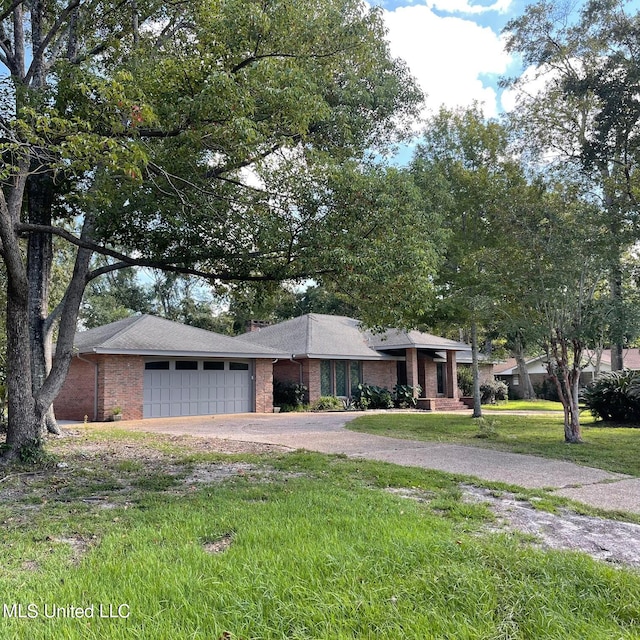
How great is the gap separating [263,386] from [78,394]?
6.79 meters

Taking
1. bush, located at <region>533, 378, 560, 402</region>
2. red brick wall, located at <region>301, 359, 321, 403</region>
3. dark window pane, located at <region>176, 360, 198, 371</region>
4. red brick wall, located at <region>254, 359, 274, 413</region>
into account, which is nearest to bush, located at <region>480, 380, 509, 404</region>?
bush, located at <region>533, 378, 560, 402</region>

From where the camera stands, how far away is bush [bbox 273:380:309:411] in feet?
71.0

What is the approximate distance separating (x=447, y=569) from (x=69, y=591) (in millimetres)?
2372

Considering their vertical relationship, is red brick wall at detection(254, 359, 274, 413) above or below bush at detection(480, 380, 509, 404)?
above

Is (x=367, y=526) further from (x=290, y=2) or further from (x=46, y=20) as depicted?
(x=46, y=20)

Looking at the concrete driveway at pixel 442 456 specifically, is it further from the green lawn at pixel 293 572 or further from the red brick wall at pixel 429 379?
the red brick wall at pixel 429 379

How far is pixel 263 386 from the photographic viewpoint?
20609 mm

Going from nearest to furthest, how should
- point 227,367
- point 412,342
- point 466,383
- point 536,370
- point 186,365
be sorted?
point 186,365, point 227,367, point 412,342, point 466,383, point 536,370

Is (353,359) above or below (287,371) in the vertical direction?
above

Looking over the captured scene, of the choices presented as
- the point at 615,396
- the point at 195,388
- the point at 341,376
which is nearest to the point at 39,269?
the point at 195,388

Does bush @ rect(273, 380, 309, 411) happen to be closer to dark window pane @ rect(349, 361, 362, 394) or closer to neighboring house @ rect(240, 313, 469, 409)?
neighboring house @ rect(240, 313, 469, 409)

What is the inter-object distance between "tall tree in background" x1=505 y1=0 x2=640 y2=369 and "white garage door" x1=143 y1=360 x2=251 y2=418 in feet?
43.8

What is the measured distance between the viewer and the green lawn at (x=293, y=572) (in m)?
2.71

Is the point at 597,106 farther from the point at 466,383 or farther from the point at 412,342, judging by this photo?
the point at 466,383
